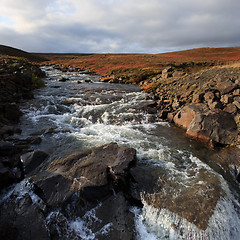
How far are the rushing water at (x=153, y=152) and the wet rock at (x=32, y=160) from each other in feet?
2.02

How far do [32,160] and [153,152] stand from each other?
596 cm

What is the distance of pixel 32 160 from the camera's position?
7.09 m

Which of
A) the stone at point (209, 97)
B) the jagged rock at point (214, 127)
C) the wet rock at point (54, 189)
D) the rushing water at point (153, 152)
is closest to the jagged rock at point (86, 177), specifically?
the wet rock at point (54, 189)

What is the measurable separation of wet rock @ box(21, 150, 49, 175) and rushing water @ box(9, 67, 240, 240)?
2.02 ft

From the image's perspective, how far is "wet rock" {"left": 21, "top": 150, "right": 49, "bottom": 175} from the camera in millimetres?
6771

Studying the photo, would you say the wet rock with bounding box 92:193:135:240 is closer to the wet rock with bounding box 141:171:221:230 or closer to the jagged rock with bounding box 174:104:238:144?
the wet rock with bounding box 141:171:221:230

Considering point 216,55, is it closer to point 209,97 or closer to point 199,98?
point 199,98

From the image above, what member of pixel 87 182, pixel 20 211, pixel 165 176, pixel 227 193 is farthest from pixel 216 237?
pixel 20 211

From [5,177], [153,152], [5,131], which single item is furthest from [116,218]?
[5,131]

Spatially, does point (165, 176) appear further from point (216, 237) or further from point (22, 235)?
point (22, 235)

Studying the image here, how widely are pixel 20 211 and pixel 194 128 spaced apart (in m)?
9.82

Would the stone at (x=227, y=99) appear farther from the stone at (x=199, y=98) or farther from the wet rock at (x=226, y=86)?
the stone at (x=199, y=98)

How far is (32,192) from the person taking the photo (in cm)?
574

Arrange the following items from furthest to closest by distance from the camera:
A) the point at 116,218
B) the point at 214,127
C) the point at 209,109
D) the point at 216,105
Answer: the point at 209,109 < the point at 216,105 < the point at 214,127 < the point at 116,218
